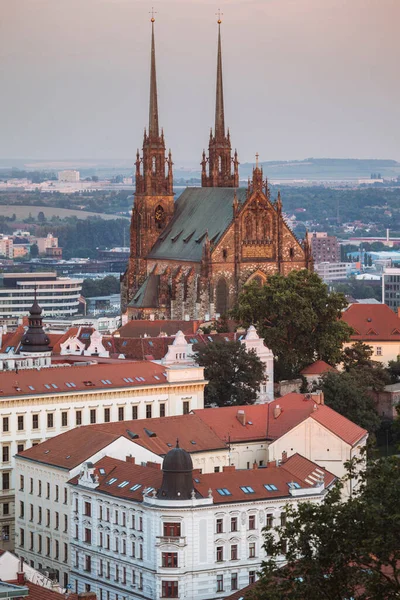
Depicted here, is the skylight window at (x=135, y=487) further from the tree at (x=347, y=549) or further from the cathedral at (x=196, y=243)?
the cathedral at (x=196, y=243)

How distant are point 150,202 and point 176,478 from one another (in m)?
91.6

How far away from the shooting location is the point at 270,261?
174m

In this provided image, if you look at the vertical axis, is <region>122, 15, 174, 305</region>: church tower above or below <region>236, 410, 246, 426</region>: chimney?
above

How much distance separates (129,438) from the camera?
109 metres

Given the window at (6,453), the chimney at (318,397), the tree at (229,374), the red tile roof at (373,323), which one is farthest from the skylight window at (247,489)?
the red tile roof at (373,323)

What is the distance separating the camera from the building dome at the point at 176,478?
95.2 metres

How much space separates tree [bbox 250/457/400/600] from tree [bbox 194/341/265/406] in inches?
2207

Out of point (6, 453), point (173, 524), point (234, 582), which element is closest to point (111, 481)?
point (173, 524)

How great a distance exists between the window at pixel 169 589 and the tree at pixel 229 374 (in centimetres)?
3526

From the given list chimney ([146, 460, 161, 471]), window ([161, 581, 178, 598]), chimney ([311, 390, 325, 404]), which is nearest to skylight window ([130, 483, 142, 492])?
chimney ([146, 460, 161, 471])

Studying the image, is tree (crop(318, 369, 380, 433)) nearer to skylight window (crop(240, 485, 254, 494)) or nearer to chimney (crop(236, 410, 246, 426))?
chimney (crop(236, 410, 246, 426))

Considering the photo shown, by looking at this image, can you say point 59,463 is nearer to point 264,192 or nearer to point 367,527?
point 367,527

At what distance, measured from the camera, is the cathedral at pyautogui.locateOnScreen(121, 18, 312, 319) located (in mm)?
172125

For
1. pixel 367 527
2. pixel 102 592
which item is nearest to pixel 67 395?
pixel 102 592
